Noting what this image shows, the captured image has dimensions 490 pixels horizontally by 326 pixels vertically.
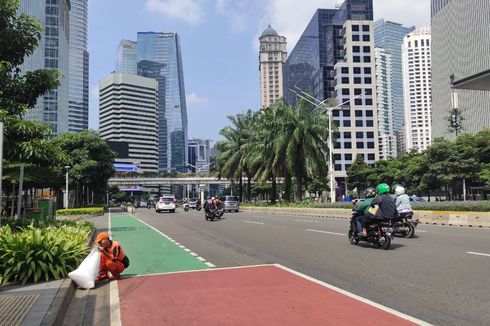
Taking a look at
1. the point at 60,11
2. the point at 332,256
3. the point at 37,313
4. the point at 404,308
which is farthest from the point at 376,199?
the point at 60,11

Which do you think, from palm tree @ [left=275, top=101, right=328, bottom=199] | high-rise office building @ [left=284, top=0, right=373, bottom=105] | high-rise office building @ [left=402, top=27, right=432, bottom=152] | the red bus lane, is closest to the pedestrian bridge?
high-rise office building @ [left=284, top=0, right=373, bottom=105]

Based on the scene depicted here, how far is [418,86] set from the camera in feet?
504

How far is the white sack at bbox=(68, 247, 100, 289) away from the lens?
8.93m

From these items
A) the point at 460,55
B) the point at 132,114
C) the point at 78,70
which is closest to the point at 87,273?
the point at 460,55

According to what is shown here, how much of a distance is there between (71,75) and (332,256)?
14349cm

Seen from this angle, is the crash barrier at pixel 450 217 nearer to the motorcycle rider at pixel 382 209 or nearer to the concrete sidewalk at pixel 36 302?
the motorcycle rider at pixel 382 209

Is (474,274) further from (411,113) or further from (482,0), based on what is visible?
(411,113)

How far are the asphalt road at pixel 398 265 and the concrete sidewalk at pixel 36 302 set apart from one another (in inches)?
168

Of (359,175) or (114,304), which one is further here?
(359,175)

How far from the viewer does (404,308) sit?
679 cm

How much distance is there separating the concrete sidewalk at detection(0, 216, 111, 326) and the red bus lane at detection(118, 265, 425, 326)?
2.83 ft

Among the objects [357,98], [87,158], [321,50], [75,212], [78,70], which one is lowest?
[75,212]

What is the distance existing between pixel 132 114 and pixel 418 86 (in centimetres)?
9399

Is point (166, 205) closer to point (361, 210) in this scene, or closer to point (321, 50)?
→ point (361, 210)
